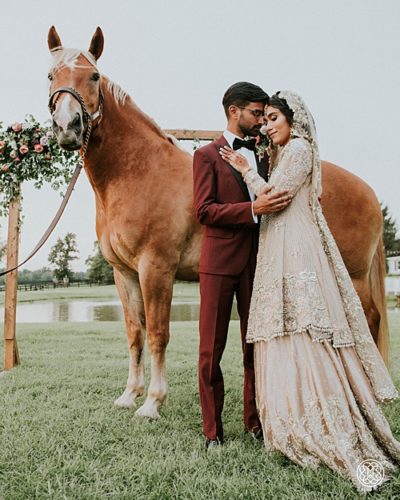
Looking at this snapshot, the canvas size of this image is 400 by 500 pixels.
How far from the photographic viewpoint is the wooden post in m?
6.36

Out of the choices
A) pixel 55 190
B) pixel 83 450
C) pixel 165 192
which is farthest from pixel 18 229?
pixel 83 450

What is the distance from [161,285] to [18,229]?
12.0 feet

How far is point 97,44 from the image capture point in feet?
12.3

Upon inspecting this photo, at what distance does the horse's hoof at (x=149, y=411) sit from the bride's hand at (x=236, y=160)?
6.79ft

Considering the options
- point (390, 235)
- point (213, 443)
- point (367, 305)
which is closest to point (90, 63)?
point (213, 443)

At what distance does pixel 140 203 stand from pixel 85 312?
1900 centimetres

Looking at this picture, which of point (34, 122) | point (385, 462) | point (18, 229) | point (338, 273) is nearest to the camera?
point (385, 462)

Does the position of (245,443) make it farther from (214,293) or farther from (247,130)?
(247,130)

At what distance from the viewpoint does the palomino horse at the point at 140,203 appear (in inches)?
146

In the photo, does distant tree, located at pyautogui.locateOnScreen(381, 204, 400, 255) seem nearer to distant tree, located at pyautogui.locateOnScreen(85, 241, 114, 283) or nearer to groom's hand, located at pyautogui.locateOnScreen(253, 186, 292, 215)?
distant tree, located at pyautogui.locateOnScreen(85, 241, 114, 283)

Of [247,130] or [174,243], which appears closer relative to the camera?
[247,130]

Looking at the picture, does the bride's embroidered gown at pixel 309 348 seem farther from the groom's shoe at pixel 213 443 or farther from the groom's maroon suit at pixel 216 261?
the groom's shoe at pixel 213 443

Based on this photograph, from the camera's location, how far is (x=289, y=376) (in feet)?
8.58

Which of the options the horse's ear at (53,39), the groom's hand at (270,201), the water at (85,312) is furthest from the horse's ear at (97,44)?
the water at (85,312)
